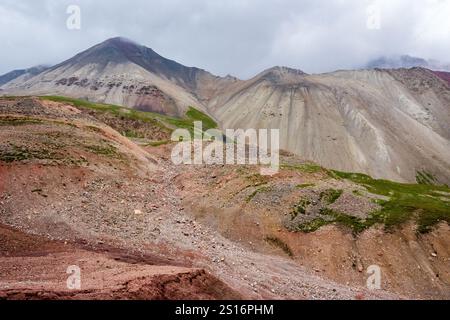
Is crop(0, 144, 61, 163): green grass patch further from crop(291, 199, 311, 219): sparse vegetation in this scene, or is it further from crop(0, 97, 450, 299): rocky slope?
crop(291, 199, 311, 219): sparse vegetation

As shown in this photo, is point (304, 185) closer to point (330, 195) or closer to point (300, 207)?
point (330, 195)

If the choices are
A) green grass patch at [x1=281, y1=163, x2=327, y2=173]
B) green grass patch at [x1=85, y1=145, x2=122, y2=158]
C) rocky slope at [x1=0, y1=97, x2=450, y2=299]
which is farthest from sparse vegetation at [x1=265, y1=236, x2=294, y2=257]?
green grass patch at [x1=85, y1=145, x2=122, y2=158]

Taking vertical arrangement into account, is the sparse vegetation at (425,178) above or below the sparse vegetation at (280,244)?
above

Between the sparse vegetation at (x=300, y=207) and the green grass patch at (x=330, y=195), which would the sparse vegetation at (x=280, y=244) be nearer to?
the sparse vegetation at (x=300, y=207)

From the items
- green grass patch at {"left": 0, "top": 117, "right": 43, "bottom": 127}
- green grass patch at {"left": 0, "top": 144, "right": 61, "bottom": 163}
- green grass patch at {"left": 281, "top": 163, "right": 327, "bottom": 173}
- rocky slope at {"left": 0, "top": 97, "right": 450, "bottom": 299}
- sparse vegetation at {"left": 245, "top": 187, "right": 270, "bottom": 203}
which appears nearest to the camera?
Answer: rocky slope at {"left": 0, "top": 97, "right": 450, "bottom": 299}

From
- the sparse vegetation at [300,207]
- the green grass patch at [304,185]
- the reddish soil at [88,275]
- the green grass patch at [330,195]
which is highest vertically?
the green grass patch at [304,185]

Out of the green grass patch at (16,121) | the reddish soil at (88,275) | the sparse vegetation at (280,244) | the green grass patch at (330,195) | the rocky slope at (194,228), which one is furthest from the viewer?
the green grass patch at (16,121)

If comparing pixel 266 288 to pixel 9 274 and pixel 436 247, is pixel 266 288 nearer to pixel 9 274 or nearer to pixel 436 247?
pixel 9 274

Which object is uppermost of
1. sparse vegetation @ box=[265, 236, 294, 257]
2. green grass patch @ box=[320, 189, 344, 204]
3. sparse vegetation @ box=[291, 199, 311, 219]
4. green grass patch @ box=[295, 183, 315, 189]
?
green grass patch @ box=[295, 183, 315, 189]

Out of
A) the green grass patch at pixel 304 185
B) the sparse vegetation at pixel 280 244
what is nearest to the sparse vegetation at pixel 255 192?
the green grass patch at pixel 304 185

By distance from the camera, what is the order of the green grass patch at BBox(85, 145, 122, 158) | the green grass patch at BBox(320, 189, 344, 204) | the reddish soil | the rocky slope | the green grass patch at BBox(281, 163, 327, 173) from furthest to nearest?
the green grass patch at BBox(281, 163, 327, 173) < the green grass patch at BBox(85, 145, 122, 158) < the green grass patch at BBox(320, 189, 344, 204) < the rocky slope < the reddish soil

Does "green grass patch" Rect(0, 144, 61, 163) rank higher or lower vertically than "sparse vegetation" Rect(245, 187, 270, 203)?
higher
